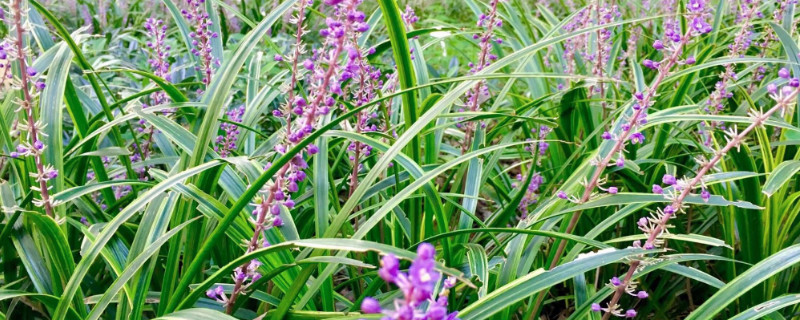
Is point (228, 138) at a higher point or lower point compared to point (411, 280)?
lower

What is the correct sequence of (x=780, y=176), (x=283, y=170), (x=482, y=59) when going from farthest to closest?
(x=482, y=59), (x=780, y=176), (x=283, y=170)

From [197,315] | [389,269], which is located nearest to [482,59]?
[197,315]

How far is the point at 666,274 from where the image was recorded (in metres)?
3.25

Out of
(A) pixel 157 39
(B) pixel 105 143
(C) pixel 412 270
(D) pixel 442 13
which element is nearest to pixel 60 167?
(A) pixel 157 39

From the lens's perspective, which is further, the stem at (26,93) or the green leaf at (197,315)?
the stem at (26,93)

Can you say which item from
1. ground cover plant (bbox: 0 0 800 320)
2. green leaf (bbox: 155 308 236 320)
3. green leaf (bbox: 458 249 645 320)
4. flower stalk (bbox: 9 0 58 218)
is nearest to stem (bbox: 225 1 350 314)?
ground cover plant (bbox: 0 0 800 320)

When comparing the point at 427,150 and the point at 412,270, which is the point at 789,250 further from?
the point at 412,270

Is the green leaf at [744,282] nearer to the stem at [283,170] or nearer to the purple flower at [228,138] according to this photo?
the stem at [283,170]

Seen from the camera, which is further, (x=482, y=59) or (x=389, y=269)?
(x=482, y=59)

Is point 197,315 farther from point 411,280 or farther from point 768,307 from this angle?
point 768,307

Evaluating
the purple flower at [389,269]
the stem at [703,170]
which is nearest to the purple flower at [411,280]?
the purple flower at [389,269]

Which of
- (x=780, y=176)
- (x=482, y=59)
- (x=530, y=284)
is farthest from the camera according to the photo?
(x=482, y=59)

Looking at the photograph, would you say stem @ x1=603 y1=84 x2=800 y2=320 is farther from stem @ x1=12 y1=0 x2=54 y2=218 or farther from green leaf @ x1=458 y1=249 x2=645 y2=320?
stem @ x1=12 y1=0 x2=54 y2=218

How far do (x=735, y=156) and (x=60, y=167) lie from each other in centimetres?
270
